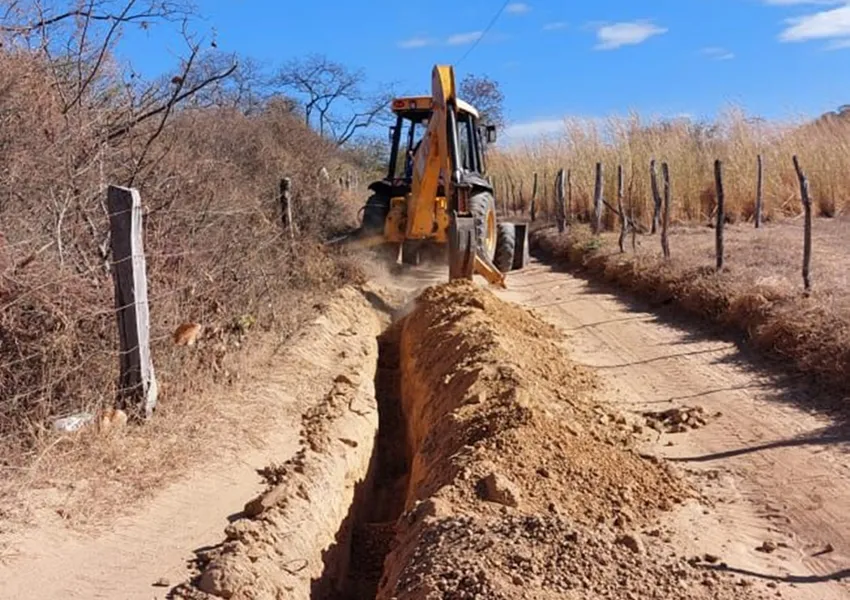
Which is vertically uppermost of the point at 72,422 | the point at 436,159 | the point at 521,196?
the point at 436,159

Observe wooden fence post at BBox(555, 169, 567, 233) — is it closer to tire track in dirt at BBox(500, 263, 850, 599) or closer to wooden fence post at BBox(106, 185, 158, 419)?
tire track in dirt at BBox(500, 263, 850, 599)

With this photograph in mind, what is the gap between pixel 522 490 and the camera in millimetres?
5664

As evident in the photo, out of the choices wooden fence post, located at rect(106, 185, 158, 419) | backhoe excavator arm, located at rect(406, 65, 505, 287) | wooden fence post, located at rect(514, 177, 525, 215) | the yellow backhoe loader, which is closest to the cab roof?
the yellow backhoe loader

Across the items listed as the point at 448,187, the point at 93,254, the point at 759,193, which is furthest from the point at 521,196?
the point at 93,254

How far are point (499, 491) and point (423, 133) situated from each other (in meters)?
11.9

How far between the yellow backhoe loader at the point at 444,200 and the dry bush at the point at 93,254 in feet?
7.38

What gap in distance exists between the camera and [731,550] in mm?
5188

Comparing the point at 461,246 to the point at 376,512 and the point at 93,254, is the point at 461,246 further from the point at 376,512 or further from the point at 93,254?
the point at 93,254

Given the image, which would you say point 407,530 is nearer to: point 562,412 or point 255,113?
point 562,412

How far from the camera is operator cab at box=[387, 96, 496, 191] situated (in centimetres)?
1547

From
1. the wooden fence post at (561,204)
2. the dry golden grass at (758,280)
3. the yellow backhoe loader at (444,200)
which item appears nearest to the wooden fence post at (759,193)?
the dry golden grass at (758,280)

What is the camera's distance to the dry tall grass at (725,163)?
22.5m

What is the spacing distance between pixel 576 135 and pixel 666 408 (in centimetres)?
2103

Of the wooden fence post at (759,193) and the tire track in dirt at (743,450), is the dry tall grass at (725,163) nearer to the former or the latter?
the wooden fence post at (759,193)
